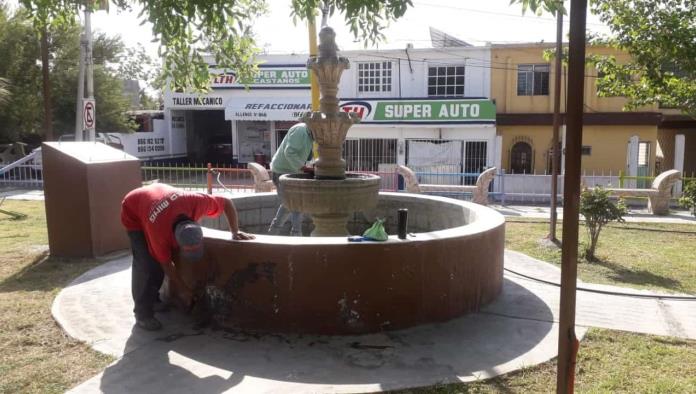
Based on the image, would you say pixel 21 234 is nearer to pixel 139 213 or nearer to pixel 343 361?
pixel 139 213

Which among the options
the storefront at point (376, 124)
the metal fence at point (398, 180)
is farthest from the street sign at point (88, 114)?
the storefront at point (376, 124)

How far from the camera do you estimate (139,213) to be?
4.90m

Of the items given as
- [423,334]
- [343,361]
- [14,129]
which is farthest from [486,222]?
[14,129]

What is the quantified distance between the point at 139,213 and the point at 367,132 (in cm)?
1903

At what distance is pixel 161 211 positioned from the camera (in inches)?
186

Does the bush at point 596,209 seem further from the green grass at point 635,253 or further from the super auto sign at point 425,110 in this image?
the super auto sign at point 425,110

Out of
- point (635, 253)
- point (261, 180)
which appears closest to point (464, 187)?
point (261, 180)

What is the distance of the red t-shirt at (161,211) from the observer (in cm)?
473

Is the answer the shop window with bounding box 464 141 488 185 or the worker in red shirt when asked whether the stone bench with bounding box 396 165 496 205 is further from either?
the worker in red shirt

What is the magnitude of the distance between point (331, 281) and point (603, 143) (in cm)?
2065

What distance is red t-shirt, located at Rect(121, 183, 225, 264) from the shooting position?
15.5 ft

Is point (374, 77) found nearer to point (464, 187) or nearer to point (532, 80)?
point (532, 80)

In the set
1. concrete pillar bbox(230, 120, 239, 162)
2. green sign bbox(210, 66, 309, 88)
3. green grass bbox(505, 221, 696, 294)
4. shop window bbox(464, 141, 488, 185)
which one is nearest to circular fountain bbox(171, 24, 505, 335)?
green grass bbox(505, 221, 696, 294)

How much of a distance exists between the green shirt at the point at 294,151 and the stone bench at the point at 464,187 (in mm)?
7737
